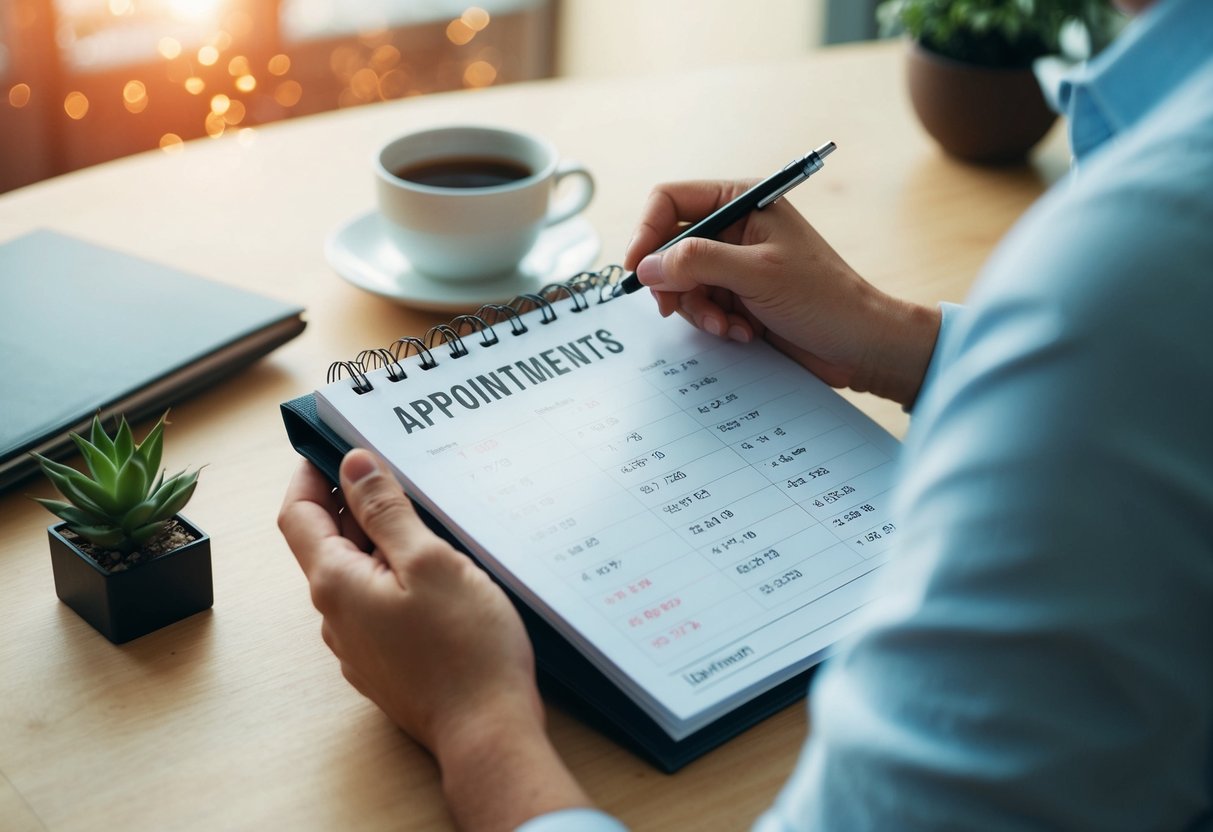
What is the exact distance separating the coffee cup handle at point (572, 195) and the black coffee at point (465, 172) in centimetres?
4

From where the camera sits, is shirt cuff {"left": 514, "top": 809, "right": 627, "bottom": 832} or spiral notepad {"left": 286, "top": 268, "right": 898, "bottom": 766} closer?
shirt cuff {"left": 514, "top": 809, "right": 627, "bottom": 832}

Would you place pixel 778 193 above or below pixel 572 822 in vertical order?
above

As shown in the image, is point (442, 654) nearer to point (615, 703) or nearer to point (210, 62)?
point (615, 703)

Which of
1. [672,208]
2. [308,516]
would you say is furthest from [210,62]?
[308,516]

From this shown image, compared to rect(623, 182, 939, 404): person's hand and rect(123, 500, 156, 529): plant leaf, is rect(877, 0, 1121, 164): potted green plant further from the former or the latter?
rect(123, 500, 156, 529): plant leaf

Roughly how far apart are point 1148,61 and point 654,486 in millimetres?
378

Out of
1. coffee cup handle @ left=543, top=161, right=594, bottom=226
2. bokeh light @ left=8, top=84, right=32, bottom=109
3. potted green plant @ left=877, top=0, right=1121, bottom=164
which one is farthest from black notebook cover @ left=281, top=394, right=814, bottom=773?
bokeh light @ left=8, top=84, right=32, bottom=109

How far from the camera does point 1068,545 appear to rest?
430mm

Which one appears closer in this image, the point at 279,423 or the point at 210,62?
the point at 279,423

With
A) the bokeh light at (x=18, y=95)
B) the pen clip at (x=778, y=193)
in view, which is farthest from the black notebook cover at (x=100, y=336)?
the bokeh light at (x=18, y=95)

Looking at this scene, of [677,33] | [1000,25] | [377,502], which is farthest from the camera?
[677,33]

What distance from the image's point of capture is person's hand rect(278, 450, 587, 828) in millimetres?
600

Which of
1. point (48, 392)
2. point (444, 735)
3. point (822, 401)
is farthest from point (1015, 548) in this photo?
point (48, 392)

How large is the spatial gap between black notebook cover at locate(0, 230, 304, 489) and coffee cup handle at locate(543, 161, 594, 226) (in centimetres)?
27
